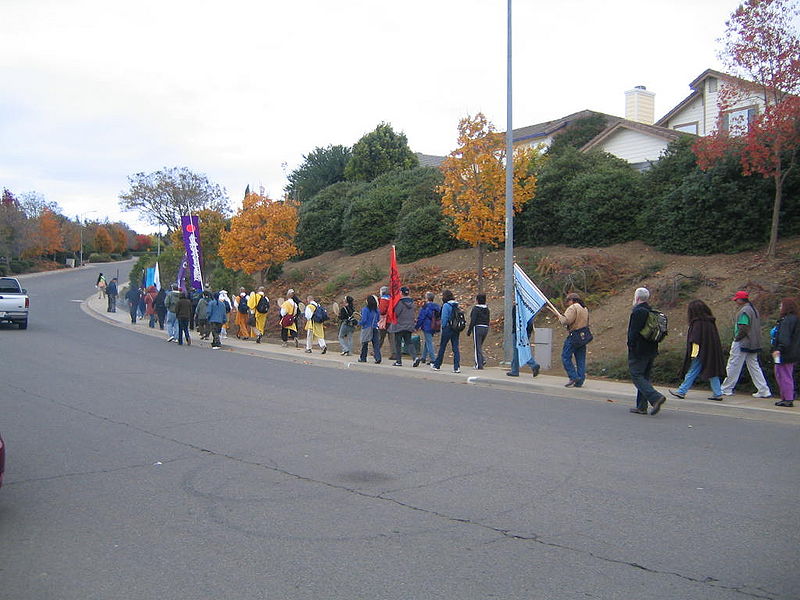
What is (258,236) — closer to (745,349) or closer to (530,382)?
(530,382)

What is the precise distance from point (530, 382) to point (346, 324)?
6550mm

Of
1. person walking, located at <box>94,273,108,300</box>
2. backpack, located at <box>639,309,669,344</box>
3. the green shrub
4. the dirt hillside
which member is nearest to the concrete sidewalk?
the dirt hillside

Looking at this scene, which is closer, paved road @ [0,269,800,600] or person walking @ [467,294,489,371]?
paved road @ [0,269,800,600]

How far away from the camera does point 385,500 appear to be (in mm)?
6297

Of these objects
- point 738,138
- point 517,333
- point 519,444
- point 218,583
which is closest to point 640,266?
point 738,138

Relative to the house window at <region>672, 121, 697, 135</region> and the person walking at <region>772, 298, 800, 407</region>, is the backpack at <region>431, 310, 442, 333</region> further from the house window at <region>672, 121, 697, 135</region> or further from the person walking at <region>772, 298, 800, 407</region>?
the house window at <region>672, 121, 697, 135</region>

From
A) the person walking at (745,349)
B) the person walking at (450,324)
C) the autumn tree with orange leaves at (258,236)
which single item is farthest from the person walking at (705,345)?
the autumn tree with orange leaves at (258,236)

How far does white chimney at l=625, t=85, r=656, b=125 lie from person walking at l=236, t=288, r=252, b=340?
1218 inches

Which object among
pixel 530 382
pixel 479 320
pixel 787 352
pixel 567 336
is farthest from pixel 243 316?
pixel 787 352

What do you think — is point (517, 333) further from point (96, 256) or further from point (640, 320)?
point (96, 256)

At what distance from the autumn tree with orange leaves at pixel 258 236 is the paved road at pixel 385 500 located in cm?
1708

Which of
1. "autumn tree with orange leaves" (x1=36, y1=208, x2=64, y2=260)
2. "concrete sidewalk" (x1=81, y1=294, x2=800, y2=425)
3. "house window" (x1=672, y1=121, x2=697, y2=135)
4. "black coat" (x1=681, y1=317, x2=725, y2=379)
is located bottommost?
"concrete sidewalk" (x1=81, y1=294, x2=800, y2=425)

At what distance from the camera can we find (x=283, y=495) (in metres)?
6.40

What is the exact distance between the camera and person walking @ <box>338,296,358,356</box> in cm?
1856
